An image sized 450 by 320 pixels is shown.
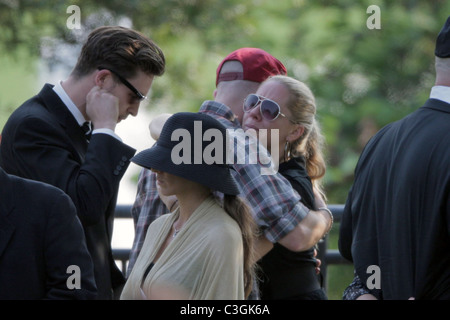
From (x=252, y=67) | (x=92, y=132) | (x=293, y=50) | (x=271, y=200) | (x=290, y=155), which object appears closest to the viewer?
(x=271, y=200)

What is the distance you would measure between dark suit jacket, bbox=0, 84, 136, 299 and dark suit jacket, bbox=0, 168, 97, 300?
0.62 m

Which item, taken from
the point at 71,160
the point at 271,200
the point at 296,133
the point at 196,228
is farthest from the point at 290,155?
the point at 71,160

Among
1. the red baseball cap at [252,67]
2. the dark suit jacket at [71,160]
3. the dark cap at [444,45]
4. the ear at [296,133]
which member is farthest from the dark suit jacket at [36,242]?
the dark cap at [444,45]

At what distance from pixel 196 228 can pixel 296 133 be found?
99 cm

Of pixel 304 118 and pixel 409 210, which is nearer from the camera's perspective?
pixel 409 210

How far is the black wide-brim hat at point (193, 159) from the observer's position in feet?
10.2

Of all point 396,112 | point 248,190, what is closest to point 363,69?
point 396,112

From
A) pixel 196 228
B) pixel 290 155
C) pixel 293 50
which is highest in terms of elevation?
pixel 293 50

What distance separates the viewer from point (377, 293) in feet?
10.8

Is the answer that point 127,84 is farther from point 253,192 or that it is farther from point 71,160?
point 253,192

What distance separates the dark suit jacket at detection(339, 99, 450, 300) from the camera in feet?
9.82

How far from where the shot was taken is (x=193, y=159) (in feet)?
10.2

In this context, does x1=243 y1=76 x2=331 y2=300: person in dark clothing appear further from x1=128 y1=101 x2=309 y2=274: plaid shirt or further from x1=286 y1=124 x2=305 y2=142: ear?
x1=128 y1=101 x2=309 y2=274: plaid shirt
